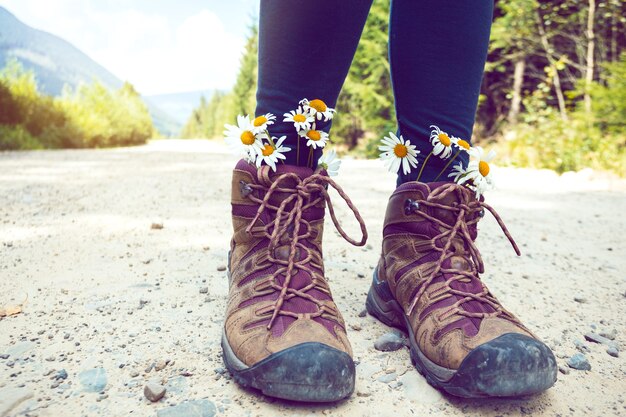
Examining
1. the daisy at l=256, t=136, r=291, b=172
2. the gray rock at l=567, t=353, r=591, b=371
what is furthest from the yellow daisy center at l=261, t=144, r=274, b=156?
the gray rock at l=567, t=353, r=591, b=371

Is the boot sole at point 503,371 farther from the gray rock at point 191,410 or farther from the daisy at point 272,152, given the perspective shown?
the daisy at point 272,152

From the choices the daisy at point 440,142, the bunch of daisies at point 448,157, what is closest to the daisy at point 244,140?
the bunch of daisies at point 448,157

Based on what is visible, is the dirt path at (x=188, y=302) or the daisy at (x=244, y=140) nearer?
the dirt path at (x=188, y=302)

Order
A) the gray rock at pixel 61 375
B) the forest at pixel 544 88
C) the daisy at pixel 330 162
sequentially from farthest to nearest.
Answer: the forest at pixel 544 88 < the daisy at pixel 330 162 < the gray rock at pixel 61 375

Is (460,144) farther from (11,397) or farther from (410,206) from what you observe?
(11,397)

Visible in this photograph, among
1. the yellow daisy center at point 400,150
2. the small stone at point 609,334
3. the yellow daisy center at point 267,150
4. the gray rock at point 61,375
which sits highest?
the yellow daisy center at point 400,150

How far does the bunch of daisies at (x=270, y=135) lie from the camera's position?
102 centimetres

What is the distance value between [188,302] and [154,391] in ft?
1.55

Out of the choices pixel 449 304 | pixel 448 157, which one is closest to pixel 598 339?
pixel 449 304

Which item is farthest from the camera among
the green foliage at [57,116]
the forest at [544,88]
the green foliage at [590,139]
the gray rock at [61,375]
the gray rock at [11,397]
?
the green foliage at [57,116]

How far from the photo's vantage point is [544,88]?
6473 millimetres

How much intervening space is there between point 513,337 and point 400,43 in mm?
707

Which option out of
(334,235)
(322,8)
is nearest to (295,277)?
(322,8)

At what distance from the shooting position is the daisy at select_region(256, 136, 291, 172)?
102cm
